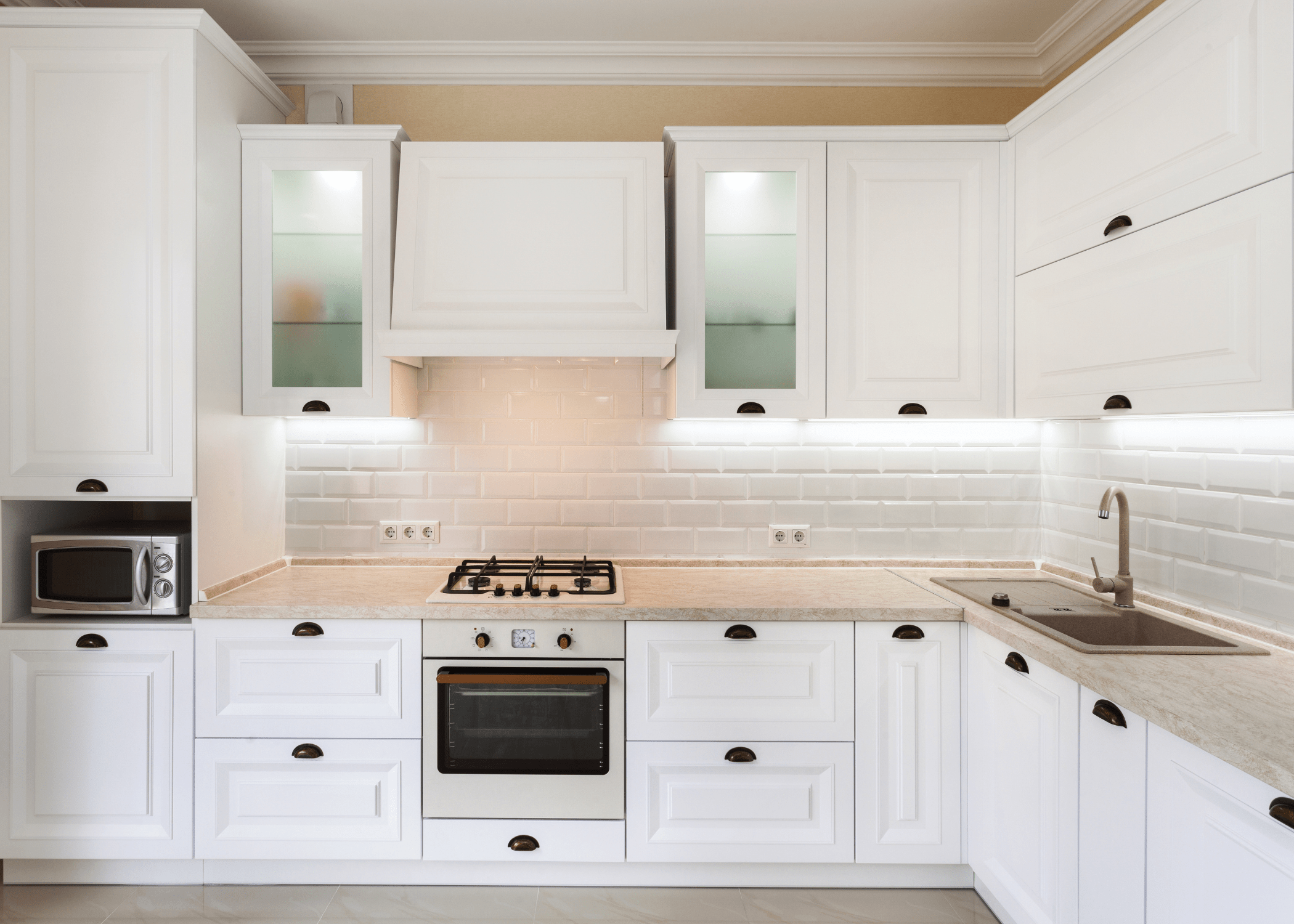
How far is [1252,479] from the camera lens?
1.77 m

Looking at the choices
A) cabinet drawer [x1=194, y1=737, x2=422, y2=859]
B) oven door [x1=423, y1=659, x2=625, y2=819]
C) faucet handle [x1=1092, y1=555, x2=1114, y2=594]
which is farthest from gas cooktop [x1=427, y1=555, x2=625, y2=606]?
faucet handle [x1=1092, y1=555, x2=1114, y2=594]

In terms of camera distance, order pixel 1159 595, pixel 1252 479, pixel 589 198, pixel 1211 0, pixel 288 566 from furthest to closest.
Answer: pixel 288 566 → pixel 589 198 → pixel 1159 595 → pixel 1252 479 → pixel 1211 0

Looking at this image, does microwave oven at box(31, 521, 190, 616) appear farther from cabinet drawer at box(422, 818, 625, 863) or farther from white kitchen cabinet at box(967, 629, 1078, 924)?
white kitchen cabinet at box(967, 629, 1078, 924)

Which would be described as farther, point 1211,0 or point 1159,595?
point 1159,595

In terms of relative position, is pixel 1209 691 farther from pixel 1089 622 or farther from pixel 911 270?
pixel 911 270

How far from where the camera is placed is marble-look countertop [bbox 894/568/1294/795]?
1.14 metres

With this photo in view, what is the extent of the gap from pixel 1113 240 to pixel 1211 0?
0.53 meters

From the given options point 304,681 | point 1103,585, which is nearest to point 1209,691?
point 1103,585

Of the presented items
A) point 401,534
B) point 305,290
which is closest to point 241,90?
point 305,290

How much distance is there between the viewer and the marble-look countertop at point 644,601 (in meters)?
2.05

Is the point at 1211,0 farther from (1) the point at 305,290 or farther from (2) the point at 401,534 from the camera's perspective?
(2) the point at 401,534

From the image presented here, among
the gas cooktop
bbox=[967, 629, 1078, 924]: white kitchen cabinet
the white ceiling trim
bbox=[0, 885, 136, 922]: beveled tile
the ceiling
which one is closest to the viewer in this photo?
bbox=[967, 629, 1078, 924]: white kitchen cabinet

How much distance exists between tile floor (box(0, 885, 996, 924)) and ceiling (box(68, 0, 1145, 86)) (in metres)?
2.85

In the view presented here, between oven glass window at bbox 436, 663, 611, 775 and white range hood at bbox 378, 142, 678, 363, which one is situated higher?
white range hood at bbox 378, 142, 678, 363
